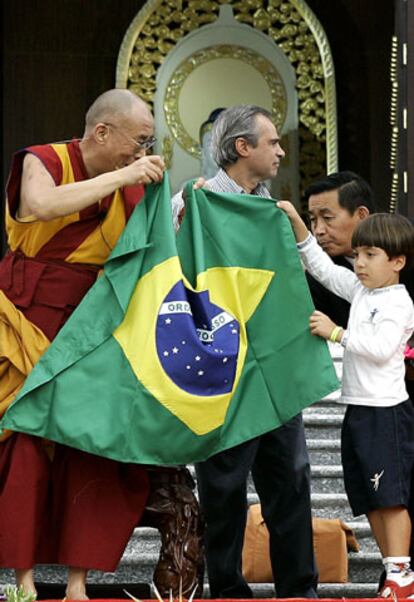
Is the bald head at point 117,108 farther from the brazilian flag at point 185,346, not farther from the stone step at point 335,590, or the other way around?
the stone step at point 335,590

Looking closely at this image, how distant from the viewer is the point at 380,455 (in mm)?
4430

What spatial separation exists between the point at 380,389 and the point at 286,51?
6.55m

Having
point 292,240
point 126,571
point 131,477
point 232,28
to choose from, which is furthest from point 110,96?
point 232,28

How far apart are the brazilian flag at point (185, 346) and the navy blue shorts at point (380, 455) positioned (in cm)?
16

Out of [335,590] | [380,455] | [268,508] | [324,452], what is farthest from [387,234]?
[324,452]

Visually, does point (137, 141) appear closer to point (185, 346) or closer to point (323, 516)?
point (185, 346)

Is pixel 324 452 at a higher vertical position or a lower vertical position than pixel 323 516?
higher

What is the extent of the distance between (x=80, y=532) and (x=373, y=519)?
0.92 meters

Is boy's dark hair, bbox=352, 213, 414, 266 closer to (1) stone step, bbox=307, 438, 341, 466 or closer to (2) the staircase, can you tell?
(2) the staircase

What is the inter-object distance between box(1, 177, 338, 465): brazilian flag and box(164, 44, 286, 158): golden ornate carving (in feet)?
20.3

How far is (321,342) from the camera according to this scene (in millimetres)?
4516

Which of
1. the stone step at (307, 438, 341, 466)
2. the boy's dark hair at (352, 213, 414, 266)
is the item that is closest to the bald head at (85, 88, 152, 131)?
the boy's dark hair at (352, 213, 414, 266)

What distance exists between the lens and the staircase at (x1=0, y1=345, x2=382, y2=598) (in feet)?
17.0

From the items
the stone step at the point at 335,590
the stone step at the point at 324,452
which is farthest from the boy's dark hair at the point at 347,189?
the stone step at the point at 324,452
